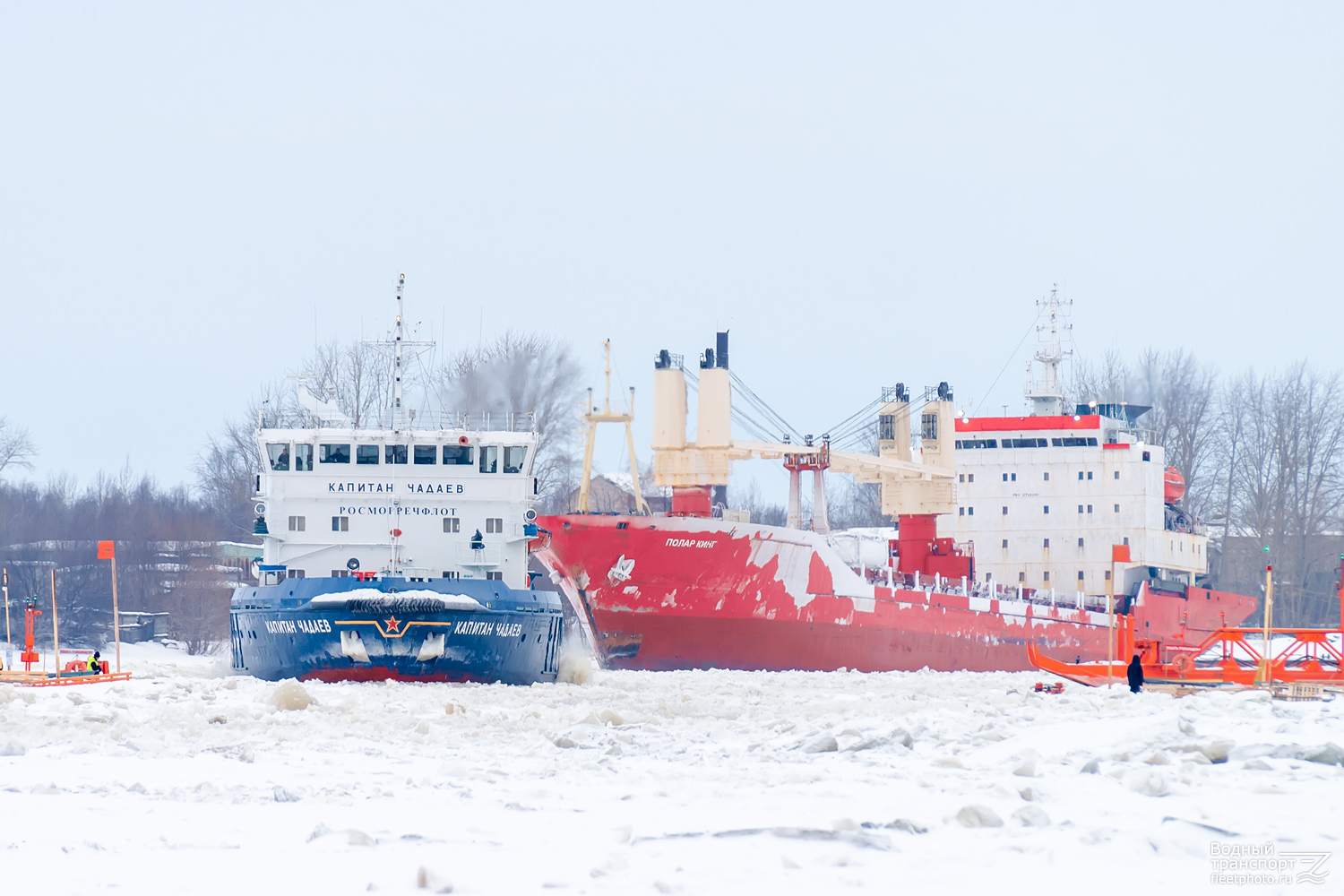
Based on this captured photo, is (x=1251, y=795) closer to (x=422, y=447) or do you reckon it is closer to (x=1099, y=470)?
(x=422, y=447)

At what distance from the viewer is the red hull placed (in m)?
32.6

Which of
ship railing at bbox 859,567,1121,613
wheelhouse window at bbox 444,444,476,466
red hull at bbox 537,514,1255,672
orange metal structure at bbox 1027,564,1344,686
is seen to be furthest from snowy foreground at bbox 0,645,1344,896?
ship railing at bbox 859,567,1121,613

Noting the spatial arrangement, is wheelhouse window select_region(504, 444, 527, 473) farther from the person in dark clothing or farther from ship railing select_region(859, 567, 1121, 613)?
ship railing select_region(859, 567, 1121, 613)

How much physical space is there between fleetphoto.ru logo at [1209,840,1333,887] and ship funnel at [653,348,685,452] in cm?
2778

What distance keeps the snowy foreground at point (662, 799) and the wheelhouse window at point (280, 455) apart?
964cm

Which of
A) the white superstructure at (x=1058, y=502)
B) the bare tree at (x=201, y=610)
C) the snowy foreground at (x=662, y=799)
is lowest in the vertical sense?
the bare tree at (x=201, y=610)

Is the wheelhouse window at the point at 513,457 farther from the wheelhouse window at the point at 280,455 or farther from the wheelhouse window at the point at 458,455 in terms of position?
the wheelhouse window at the point at 280,455

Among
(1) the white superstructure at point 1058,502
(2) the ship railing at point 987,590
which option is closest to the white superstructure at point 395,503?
(2) the ship railing at point 987,590

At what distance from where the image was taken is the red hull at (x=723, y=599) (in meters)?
32.6

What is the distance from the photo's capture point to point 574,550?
32844 millimetres

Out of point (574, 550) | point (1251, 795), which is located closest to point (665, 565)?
point (574, 550)

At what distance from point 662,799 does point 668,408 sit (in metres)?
25.7

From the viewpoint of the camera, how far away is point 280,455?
26250mm

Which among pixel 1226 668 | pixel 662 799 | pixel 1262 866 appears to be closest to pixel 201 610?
pixel 1226 668
